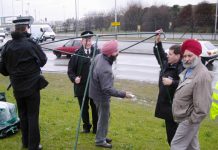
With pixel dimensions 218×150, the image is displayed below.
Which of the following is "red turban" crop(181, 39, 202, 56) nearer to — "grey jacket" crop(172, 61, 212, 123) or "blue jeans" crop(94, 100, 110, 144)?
"grey jacket" crop(172, 61, 212, 123)

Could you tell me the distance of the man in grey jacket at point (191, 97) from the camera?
375 centimetres

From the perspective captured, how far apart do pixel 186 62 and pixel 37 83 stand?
2125mm

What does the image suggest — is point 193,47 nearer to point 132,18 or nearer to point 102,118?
point 102,118

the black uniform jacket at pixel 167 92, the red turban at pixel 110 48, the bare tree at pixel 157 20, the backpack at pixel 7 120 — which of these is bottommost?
the backpack at pixel 7 120

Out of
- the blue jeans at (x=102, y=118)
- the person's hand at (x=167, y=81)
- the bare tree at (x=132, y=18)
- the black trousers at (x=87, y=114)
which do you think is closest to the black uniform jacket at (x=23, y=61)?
the blue jeans at (x=102, y=118)

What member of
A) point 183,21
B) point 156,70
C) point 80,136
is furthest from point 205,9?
point 80,136

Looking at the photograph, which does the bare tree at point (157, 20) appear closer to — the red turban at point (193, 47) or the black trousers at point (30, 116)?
the black trousers at point (30, 116)

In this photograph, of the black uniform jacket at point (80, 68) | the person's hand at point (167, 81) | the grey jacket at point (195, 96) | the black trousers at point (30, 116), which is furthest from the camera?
the black uniform jacket at point (80, 68)

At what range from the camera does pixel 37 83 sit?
4.77 metres

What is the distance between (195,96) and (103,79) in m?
1.51

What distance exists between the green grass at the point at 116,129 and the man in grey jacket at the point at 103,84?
0.43 meters

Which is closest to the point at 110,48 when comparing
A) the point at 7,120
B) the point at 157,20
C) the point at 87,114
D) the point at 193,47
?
the point at 193,47

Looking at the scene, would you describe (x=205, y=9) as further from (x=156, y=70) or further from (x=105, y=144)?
(x=105, y=144)

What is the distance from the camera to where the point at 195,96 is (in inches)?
149
